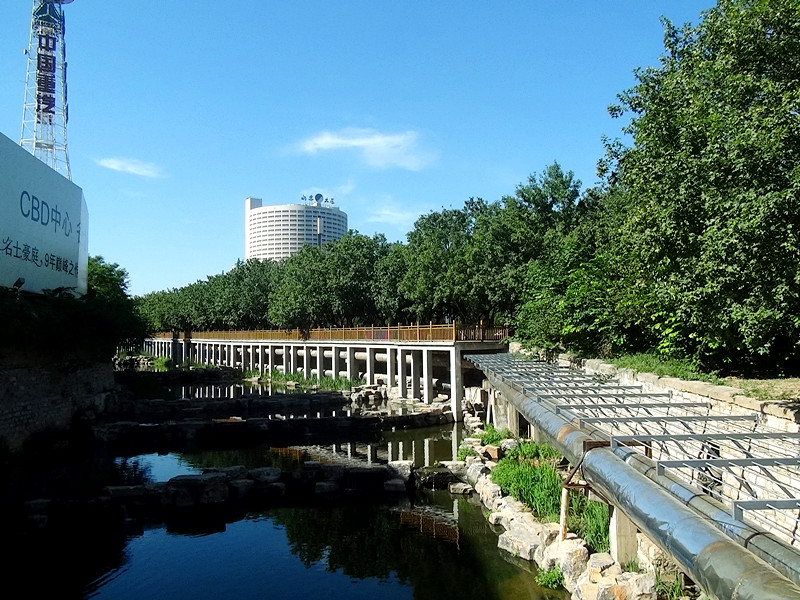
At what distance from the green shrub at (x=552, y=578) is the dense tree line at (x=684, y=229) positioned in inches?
197

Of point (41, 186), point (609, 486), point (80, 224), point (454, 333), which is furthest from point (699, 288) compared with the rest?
point (80, 224)

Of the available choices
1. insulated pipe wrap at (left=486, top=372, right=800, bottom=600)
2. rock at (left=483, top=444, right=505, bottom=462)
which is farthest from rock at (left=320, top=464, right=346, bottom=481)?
insulated pipe wrap at (left=486, top=372, right=800, bottom=600)

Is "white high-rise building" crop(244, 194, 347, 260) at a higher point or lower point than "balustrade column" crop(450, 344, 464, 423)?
higher

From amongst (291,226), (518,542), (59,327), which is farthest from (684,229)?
(291,226)

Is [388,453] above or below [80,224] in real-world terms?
below

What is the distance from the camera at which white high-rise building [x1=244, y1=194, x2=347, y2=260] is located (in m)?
153

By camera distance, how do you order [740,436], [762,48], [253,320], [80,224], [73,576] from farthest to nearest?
[253,320], [80,224], [73,576], [762,48], [740,436]

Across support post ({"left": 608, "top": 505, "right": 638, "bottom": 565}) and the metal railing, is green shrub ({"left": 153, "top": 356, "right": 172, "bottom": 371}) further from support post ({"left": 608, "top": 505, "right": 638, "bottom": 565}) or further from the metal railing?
support post ({"left": 608, "top": 505, "right": 638, "bottom": 565})

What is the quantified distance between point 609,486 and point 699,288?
13.9ft

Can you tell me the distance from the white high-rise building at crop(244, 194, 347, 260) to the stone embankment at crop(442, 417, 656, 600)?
135560 millimetres

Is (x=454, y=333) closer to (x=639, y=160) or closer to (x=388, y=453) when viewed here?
(x=388, y=453)

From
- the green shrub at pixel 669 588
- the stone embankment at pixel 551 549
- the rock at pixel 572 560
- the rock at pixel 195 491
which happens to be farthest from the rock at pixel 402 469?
the green shrub at pixel 669 588

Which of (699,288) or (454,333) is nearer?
(699,288)

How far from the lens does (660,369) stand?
48.1ft
